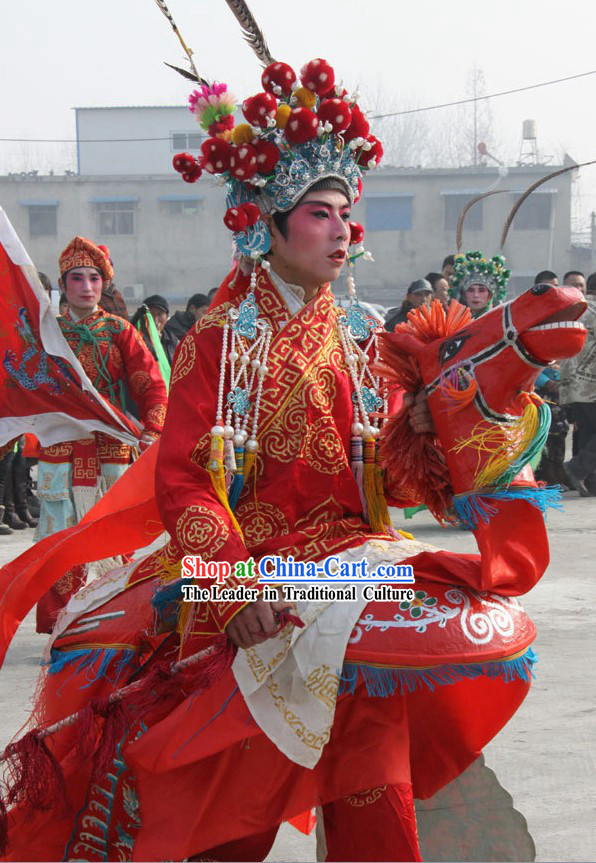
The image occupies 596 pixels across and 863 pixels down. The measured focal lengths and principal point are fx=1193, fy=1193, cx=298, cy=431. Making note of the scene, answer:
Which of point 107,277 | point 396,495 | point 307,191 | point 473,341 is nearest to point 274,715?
point 396,495

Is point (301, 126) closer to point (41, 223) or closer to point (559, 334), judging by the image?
point (559, 334)

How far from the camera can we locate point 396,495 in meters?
3.26

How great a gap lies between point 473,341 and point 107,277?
410 centimetres

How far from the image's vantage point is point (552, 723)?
14.2ft

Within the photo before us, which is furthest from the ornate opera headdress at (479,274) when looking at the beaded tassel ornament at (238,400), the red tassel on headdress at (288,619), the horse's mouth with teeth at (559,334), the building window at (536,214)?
the building window at (536,214)

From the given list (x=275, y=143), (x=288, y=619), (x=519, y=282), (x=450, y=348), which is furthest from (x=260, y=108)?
(x=519, y=282)

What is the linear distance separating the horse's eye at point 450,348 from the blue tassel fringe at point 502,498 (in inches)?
13.3

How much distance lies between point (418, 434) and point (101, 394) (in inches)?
135

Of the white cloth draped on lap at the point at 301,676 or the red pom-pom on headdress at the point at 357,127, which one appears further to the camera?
the red pom-pom on headdress at the point at 357,127

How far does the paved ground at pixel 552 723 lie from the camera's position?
3428 mm

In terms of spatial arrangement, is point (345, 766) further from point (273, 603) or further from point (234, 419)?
point (234, 419)

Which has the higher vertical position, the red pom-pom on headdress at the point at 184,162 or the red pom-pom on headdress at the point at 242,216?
the red pom-pom on headdress at the point at 184,162

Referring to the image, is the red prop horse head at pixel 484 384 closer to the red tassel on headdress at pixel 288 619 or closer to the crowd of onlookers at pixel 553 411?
the red tassel on headdress at pixel 288 619

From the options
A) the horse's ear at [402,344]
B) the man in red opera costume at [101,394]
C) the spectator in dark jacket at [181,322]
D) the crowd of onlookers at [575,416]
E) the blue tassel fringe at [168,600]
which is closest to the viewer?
the horse's ear at [402,344]
